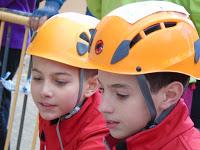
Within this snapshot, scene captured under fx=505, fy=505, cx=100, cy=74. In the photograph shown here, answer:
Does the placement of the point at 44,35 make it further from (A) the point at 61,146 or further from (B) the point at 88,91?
(A) the point at 61,146

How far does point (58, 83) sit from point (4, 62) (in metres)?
1.06

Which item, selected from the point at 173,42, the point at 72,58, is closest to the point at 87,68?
the point at 72,58

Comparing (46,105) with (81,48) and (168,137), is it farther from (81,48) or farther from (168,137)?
(168,137)

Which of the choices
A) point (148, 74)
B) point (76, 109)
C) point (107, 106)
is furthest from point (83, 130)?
point (148, 74)

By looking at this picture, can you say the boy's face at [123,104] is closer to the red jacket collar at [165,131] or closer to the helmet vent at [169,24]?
the red jacket collar at [165,131]

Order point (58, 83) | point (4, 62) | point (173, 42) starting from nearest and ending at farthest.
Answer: point (173, 42) < point (58, 83) < point (4, 62)

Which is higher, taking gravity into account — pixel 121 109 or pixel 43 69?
pixel 43 69

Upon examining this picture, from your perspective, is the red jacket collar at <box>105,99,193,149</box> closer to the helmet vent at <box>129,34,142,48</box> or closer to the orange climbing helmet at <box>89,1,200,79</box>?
the orange climbing helmet at <box>89,1,200,79</box>

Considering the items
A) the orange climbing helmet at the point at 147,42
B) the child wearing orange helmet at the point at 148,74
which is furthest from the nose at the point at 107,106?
the orange climbing helmet at the point at 147,42

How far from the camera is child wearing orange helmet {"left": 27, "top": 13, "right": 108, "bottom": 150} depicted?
2.62 metres

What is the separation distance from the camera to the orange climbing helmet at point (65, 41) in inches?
104

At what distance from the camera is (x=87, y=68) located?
2674 mm

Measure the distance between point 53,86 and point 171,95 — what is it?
734mm

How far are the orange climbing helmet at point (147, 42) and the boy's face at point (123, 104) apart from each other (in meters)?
0.05
